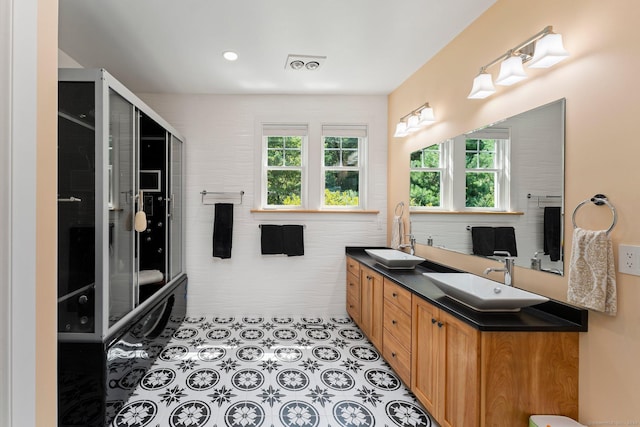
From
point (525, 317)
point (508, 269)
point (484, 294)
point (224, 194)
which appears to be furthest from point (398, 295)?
point (224, 194)

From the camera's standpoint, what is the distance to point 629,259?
52.9 inches

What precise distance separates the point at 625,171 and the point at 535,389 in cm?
100

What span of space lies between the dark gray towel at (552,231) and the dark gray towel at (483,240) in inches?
15.7

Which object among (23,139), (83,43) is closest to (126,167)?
(83,43)

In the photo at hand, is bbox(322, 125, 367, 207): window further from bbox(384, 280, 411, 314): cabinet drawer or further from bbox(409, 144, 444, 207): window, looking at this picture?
bbox(384, 280, 411, 314): cabinet drawer

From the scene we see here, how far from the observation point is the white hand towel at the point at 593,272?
4.53 feet

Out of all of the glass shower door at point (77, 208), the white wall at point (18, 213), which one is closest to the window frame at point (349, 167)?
the glass shower door at point (77, 208)

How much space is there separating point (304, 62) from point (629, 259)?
256 centimetres

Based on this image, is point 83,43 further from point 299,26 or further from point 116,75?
point 299,26

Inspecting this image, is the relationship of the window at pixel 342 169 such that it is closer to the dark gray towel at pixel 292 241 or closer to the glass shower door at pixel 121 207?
the dark gray towel at pixel 292 241

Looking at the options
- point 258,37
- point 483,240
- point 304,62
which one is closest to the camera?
point 483,240

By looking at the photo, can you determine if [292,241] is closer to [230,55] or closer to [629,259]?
[230,55]

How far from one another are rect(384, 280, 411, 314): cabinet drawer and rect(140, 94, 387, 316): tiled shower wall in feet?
4.36

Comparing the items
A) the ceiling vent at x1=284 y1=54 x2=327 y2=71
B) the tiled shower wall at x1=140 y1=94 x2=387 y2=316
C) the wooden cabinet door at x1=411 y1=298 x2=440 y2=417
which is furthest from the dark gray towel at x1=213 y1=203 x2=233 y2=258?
the wooden cabinet door at x1=411 y1=298 x2=440 y2=417
